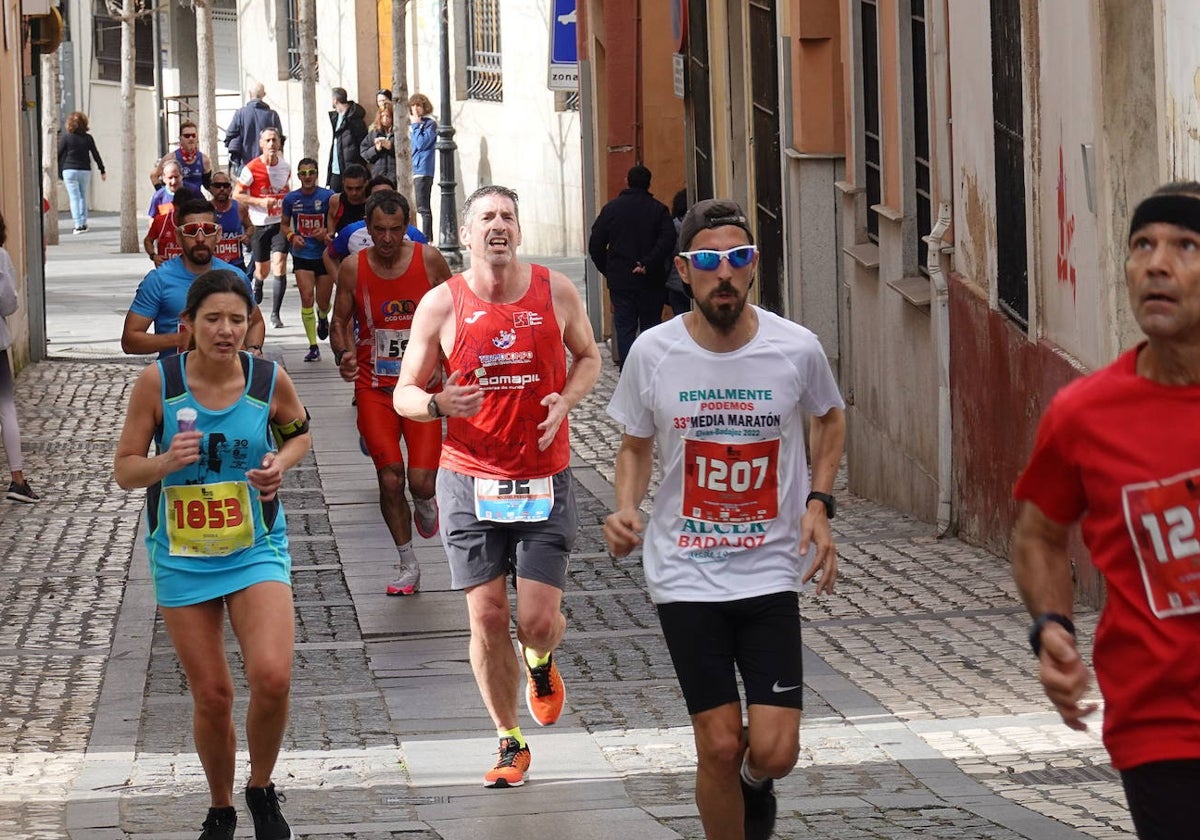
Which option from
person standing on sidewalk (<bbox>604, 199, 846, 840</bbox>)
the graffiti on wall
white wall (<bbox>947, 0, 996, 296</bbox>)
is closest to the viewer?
person standing on sidewalk (<bbox>604, 199, 846, 840</bbox>)

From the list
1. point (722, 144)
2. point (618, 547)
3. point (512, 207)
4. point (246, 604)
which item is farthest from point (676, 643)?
point (722, 144)

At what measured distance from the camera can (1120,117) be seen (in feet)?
31.6

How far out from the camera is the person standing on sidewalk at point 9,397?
45.2 ft

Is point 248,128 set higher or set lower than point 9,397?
higher

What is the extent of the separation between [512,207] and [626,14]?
1693 centimetres

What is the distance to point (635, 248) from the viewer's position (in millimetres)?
19734

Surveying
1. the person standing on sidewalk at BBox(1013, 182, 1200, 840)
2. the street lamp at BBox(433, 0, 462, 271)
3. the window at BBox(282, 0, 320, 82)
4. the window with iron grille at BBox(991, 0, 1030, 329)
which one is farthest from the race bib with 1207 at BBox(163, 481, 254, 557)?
the window at BBox(282, 0, 320, 82)

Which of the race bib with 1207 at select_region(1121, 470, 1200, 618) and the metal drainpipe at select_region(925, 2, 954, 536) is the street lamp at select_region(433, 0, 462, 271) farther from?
the race bib with 1207 at select_region(1121, 470, 1200, 618)

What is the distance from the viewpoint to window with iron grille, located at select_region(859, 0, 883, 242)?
15.4m

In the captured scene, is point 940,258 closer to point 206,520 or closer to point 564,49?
point 206,520

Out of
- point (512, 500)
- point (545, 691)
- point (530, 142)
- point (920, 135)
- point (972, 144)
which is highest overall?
point (530, 142)

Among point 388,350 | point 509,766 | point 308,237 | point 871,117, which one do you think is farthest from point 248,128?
point 509,766

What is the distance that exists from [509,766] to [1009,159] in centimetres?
548

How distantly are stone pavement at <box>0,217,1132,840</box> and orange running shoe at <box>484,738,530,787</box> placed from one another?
0.08m
